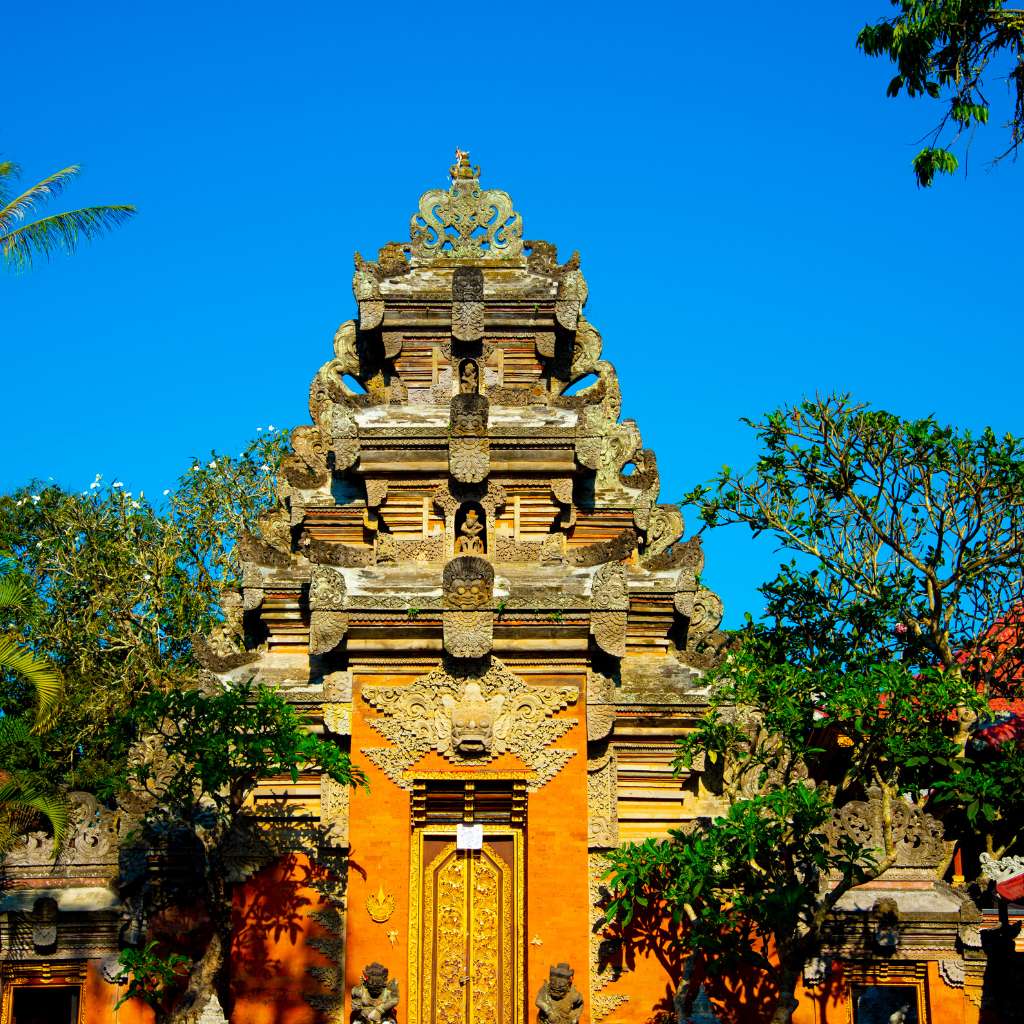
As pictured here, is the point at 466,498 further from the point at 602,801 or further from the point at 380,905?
the point at 380,905

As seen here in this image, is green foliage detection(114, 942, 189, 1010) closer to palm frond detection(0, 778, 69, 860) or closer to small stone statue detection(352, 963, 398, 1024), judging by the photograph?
palm frond detection(0, 778, 69, 860)

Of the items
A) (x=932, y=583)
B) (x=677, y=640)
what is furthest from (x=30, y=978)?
(x=932, y=583)

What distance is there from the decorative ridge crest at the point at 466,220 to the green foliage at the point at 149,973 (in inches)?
456

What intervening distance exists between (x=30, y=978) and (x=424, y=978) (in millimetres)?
4930

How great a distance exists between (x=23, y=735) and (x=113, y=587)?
14.8 m

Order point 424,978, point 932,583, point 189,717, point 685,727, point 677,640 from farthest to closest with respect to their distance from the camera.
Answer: point 932,583
point 677,640
point 685,727
point 424,978
point 189,717

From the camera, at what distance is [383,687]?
1962 centimetres

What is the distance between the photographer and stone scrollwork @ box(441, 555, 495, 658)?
1944 centimetres

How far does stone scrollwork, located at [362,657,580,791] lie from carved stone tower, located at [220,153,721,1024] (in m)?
0.03

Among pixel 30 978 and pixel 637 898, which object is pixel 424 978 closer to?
pixel 637 898

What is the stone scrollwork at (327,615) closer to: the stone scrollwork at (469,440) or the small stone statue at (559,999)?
the stone scrollwork at (469,440)

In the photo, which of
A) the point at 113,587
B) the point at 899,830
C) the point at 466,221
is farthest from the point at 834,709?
the point at 113,587

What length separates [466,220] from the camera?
24875 millimetres

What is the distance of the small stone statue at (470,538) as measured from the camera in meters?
21.3
